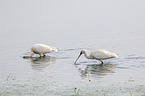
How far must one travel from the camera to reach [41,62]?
48.3ft

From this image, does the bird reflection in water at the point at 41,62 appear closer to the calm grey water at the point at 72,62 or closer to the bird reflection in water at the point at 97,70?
the calm grey water at the point at 72,62

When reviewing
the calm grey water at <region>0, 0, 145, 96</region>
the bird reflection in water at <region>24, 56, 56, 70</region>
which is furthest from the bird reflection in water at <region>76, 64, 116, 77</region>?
the bird reflection in water at <region>24, 56, 56, 70</region>

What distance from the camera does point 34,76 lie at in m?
11.6

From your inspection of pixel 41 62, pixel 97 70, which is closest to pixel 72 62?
pixel 41 62

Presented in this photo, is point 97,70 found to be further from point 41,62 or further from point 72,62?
point 41,62

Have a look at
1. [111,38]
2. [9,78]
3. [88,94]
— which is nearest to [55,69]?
[9,78]

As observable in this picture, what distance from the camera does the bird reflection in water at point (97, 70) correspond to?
11844 millimetres

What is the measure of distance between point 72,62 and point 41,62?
136 cm

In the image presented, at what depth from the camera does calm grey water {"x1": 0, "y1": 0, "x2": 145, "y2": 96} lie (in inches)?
375

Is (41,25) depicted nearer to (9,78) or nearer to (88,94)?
(9,78)

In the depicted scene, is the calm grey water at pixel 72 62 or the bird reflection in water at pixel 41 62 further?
the bird reflection in water at pixel 41 62

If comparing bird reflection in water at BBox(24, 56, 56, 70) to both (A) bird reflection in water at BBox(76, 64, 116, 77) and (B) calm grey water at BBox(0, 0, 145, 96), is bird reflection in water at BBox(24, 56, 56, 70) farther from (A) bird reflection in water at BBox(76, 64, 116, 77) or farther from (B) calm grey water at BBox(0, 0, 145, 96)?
(A) bird reflection in water at BBox(76, 64, 116, 77)

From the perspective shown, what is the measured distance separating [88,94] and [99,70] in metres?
3.76

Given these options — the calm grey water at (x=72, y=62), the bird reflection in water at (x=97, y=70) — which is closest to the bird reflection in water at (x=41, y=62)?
the calm grey water at (x=72, y=62)
